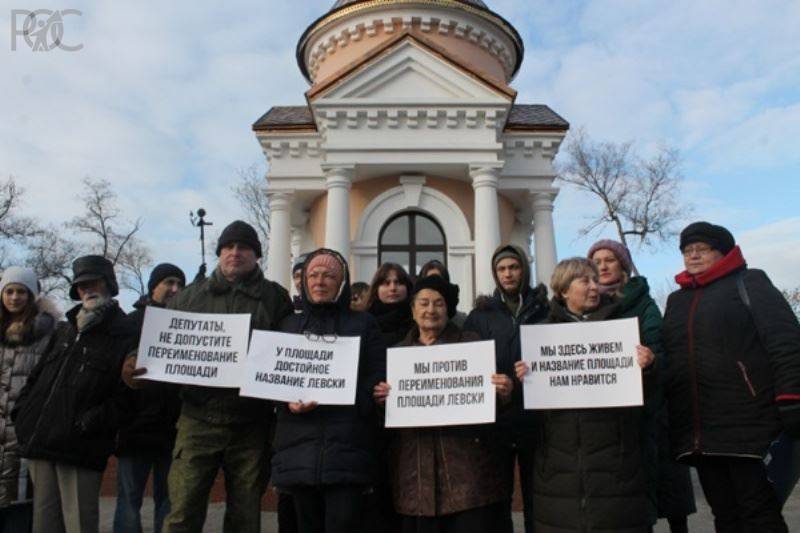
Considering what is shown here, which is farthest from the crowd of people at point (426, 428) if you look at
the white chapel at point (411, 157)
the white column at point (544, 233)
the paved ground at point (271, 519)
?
the white column at point (544, 233)

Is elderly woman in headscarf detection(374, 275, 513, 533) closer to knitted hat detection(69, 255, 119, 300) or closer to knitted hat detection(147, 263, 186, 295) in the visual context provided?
knitted hat detection(69, 255, 119, 300)

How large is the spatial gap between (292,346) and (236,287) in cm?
66

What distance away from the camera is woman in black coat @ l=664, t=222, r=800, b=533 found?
3.59 m

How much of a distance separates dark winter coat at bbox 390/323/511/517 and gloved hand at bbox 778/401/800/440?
4.92 feet

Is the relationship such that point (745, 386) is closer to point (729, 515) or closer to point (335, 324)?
point (729, 515)

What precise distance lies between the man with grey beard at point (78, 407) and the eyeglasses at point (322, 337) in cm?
142

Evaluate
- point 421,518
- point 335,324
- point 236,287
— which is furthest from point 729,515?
point 236,287

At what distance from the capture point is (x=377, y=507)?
4074 mm

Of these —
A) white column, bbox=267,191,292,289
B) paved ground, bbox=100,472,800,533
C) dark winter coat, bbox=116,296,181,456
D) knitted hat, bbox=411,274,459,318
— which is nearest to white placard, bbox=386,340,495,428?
knitted hat, bbox=411,274,459,318

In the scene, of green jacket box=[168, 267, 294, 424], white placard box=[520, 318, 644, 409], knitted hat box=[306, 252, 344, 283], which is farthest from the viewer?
green jacket box=[168, 267, 294, 424]

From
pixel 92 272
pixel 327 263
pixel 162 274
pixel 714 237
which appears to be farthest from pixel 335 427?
pixel 162 274

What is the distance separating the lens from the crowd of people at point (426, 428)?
355cm

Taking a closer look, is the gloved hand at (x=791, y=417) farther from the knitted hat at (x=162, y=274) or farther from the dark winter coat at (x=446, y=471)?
the knitted hat at (x=162, y=274)

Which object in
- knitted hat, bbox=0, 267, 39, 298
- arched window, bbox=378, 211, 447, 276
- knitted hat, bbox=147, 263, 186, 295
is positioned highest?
Result: arched window, bbox=378, 211, 447, 276
